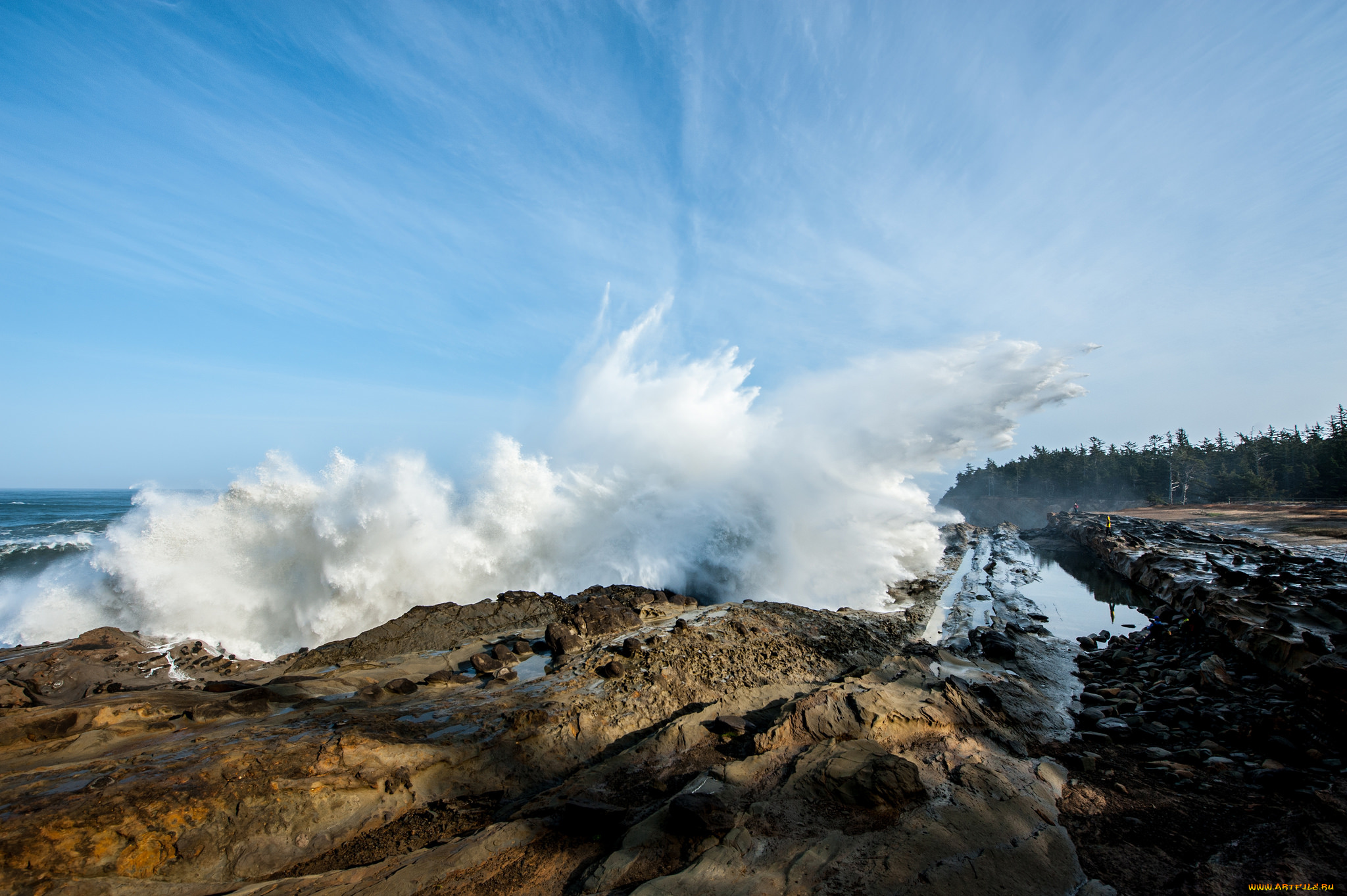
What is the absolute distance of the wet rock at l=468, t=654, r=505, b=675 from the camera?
10.2m

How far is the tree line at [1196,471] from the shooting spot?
5638 cm

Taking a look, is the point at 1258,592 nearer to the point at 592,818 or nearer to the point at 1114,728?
the point at 1114,728

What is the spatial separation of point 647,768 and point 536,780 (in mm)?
1556

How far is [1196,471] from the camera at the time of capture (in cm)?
7081

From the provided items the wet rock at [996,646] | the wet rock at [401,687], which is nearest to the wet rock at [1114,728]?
the wet rock at [996,646]

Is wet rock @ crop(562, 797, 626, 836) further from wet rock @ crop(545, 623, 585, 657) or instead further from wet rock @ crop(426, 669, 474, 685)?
wet rock @ crop(545, 623, 585, 657)

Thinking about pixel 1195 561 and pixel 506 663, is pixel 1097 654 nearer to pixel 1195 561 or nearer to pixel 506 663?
pixel 1195 561

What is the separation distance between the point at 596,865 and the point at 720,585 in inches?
573

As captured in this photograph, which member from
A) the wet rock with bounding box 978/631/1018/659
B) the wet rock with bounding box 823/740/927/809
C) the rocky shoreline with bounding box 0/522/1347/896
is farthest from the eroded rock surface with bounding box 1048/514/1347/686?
the wet rock with bounding box 823/740/927/809

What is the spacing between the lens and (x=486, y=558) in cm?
1795

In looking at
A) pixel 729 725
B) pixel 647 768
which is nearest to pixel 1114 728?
pixel 729 725

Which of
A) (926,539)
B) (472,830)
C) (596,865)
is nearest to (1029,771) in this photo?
(596,865)

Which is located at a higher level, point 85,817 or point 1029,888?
point 85,817

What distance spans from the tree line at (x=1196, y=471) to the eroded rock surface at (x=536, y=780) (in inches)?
2950
